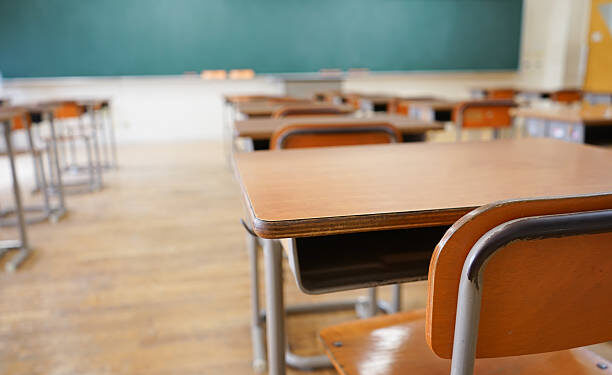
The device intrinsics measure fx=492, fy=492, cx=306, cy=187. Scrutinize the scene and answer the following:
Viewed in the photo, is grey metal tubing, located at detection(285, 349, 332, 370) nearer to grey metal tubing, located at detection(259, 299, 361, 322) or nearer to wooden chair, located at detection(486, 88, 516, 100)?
grey metal tubing, located at detection(259, 299, 361, 322)

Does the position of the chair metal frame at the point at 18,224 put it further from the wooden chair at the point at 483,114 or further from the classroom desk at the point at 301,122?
the wooden chair at the point at 483,114

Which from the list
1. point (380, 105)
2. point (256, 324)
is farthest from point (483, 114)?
point (256, 324)

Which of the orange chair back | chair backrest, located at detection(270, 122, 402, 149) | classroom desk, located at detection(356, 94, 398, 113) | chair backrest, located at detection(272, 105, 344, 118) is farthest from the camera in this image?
classroom desk, located at detection(356, 94, 398, 113)

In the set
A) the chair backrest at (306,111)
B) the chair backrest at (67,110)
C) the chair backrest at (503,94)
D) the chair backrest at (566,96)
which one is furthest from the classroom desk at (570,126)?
the chair backrest at (67,110)

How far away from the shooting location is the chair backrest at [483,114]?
11.8ft

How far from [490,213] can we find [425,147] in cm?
87

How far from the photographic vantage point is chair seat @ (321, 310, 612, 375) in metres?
0.85

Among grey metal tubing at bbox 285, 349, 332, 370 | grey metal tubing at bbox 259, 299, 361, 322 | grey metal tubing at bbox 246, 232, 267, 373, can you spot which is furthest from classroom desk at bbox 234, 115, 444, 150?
grey metal tubing at bbox 285, 349, 332, 370

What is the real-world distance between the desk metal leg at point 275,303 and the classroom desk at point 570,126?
1.99 m

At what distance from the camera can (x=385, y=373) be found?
2.74 feet

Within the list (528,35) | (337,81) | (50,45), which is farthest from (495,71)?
(50,45)

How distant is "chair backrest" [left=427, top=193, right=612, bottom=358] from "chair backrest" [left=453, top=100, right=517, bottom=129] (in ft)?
10.2

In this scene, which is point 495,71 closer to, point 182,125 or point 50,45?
point 182,125

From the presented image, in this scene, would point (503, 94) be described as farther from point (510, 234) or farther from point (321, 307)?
point (510, 234)
